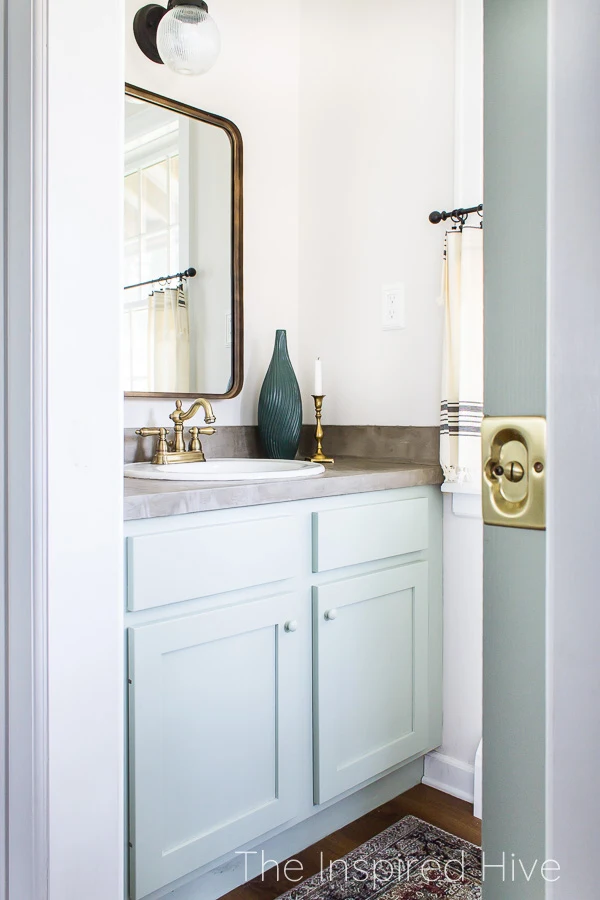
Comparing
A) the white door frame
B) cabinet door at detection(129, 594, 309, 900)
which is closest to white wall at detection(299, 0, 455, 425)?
cabinet door at detection(129, 594, 309, 900)

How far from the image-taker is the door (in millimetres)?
356

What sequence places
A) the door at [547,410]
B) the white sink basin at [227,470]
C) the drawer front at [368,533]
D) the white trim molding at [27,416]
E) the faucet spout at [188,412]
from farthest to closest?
the faucet spout at [188,412]
the drawer front at [368,533]
the white sink basin at [227,470]
the white trim molding at [27,416]
the door at [547,410]

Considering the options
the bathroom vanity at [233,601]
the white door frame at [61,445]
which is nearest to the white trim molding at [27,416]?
the white door frame at [61,445]

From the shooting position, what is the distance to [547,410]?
37cm

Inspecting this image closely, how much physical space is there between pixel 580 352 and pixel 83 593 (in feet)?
2.58

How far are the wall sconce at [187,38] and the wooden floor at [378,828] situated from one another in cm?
194

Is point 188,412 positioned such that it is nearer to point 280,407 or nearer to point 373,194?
point 280,407

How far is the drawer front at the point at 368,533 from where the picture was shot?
60.4 inches

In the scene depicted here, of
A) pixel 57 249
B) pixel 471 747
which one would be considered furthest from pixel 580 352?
pixel 471 747

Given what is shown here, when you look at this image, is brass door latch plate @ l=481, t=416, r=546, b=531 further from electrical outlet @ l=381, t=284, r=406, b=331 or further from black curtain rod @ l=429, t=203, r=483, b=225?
electrical outlet @ l=381, t=284, r=406, b=331

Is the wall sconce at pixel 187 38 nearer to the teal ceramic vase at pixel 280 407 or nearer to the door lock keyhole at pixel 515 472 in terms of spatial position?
the teal ceramic vase at pixel 280 407

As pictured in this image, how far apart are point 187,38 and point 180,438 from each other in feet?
3.25

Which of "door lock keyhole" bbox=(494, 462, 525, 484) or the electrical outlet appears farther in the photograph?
the electrical outlet

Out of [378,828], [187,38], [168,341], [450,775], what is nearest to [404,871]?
[378,828]
